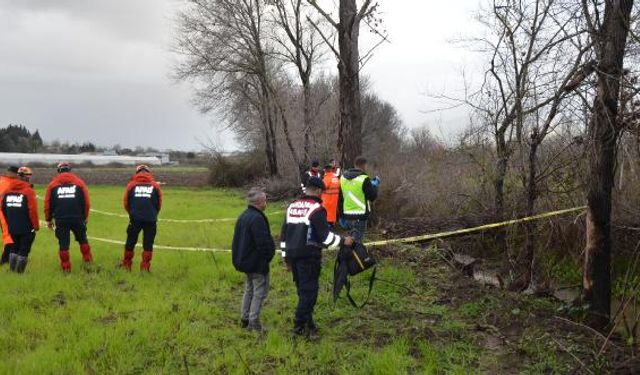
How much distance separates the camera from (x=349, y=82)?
13.9 meters

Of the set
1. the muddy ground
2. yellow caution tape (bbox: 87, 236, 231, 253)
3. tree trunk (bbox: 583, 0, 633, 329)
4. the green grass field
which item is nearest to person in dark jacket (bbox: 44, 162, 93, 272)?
the green grass field

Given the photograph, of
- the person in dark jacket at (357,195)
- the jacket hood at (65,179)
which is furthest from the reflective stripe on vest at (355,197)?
the jacket hood at (65,179)

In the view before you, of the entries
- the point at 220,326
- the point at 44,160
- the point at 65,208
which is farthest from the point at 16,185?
the point at 44,160

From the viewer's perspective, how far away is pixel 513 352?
6.01 meters

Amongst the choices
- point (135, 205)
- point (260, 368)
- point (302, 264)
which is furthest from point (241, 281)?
point (260, 368)

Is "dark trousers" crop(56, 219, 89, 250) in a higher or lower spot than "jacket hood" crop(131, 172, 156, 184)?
lower

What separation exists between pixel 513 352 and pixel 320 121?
95.7 ft

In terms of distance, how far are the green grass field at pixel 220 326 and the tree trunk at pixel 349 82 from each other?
4337 millimetres

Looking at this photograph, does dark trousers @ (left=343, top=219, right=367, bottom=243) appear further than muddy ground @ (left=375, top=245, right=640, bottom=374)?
Yes

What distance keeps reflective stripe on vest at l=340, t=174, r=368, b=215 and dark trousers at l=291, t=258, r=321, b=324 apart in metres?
3.96

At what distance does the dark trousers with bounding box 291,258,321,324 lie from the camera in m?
6.55

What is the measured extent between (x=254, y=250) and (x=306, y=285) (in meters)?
0.75

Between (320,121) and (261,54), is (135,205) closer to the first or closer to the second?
(261,54)

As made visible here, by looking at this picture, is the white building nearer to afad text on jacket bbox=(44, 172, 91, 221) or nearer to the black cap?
afad text on jacket bbox=(44, 172, 91, 221)
